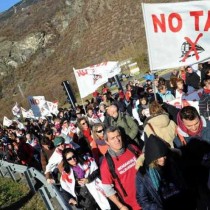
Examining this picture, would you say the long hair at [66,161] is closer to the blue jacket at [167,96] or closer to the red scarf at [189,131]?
the red scarf at [189,131]

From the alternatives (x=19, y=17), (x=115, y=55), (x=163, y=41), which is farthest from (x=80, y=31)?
(x=163, y=41)

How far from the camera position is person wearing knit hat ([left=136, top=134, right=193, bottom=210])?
14.9 feet

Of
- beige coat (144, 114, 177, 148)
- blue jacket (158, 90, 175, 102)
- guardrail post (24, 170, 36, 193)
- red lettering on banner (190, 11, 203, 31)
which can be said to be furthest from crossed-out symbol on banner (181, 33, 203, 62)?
guardrail post (24, 170, 36, 193)

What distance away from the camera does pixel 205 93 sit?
775 centimetres

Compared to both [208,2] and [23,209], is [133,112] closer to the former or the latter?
[23,209]

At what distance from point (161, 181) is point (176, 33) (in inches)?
115

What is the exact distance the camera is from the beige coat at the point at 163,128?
19.5 feet

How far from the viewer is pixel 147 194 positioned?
4.71 meters

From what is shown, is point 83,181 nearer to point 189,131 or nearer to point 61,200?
point 61,200

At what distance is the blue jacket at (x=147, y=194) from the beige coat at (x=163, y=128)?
1284mm

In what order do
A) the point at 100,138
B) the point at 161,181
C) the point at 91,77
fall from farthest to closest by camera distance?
the point at 91,77 < the point at 100,138 < the point at 161,181

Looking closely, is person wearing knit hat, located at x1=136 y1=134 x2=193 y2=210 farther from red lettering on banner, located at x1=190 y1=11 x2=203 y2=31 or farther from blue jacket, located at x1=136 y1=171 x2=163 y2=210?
red lettering on banner, located at x1=190 y1=11 x2=203 y2=31

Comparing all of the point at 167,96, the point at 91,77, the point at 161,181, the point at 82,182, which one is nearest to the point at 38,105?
the point at 91,77

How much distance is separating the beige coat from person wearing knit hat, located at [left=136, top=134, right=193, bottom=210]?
1.26m
